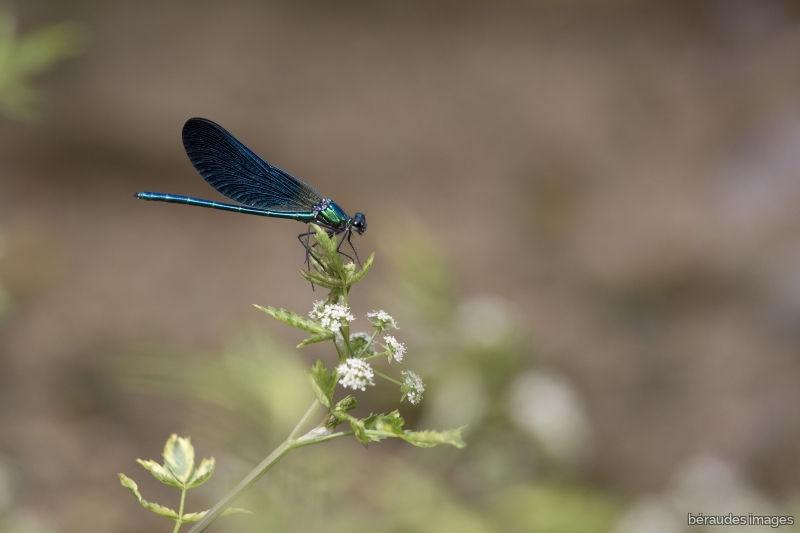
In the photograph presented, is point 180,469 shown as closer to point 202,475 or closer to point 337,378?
point 202,475

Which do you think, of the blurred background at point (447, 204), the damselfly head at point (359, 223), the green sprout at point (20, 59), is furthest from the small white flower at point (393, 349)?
the blurred background at point (447, 204)

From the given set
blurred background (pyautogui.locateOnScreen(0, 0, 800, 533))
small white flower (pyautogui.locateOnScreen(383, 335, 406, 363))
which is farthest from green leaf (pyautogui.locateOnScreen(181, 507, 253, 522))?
Answer: blurred background (pyautogui.locateOnScreen(0, 0, 800, 533))

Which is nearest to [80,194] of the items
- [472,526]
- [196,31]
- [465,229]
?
[196,31]

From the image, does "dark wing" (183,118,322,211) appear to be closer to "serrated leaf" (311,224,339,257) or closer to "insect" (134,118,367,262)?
"insect" (134,118,367,262)

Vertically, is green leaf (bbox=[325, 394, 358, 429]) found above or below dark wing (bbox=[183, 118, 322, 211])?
below

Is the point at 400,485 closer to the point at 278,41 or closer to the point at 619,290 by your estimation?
the point at 619,290

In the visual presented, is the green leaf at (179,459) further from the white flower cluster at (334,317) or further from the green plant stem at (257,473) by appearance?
the white flower cluster at (334,317)
